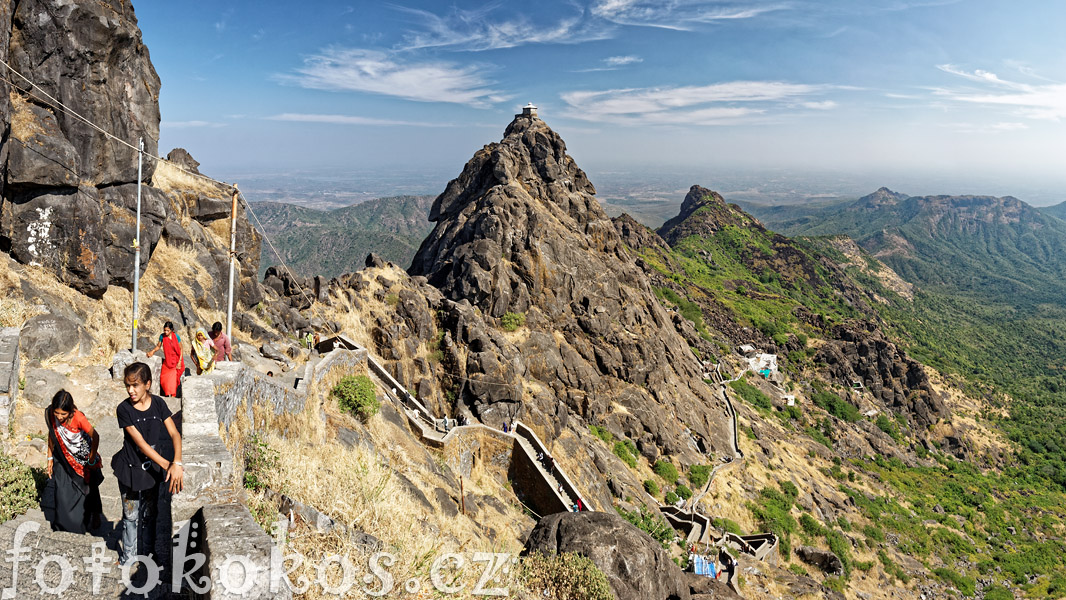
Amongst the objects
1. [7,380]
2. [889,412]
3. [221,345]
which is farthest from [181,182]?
[889,412]

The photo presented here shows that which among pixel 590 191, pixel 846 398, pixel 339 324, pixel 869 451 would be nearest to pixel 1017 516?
pixel 869 451

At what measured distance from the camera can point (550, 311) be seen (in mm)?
41469

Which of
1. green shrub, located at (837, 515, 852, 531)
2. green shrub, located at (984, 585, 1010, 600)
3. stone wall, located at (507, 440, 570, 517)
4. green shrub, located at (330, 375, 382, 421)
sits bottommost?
green shrub, located at (984, 585, 1010, 600)

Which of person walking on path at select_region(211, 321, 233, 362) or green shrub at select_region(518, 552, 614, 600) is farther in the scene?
person walking on path at select_region(211, 321, 233, 362)

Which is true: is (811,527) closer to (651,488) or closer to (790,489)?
(790,489)

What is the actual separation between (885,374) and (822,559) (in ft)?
188

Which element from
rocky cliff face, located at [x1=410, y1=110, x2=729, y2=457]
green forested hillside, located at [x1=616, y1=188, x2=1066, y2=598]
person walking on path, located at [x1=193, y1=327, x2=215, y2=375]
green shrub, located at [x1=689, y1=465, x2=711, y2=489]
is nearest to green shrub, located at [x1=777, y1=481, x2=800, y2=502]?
green forested hillside, located at [x1=616, y1=188, x2=1066, y2=598]

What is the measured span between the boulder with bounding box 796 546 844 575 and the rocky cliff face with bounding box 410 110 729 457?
1044 centimetres

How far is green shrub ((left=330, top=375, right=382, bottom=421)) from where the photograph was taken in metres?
17.3

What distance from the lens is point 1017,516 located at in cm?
5759

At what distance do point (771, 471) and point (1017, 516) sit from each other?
113ft

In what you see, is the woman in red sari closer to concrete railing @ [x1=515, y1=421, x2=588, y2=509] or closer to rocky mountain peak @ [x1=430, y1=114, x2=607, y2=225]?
concrete railing @ [x1=515, y1=421, x2=588, y2=509]

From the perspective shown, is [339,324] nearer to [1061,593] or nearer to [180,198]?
[180,198]

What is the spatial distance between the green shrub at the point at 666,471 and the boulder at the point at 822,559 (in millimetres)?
9459
